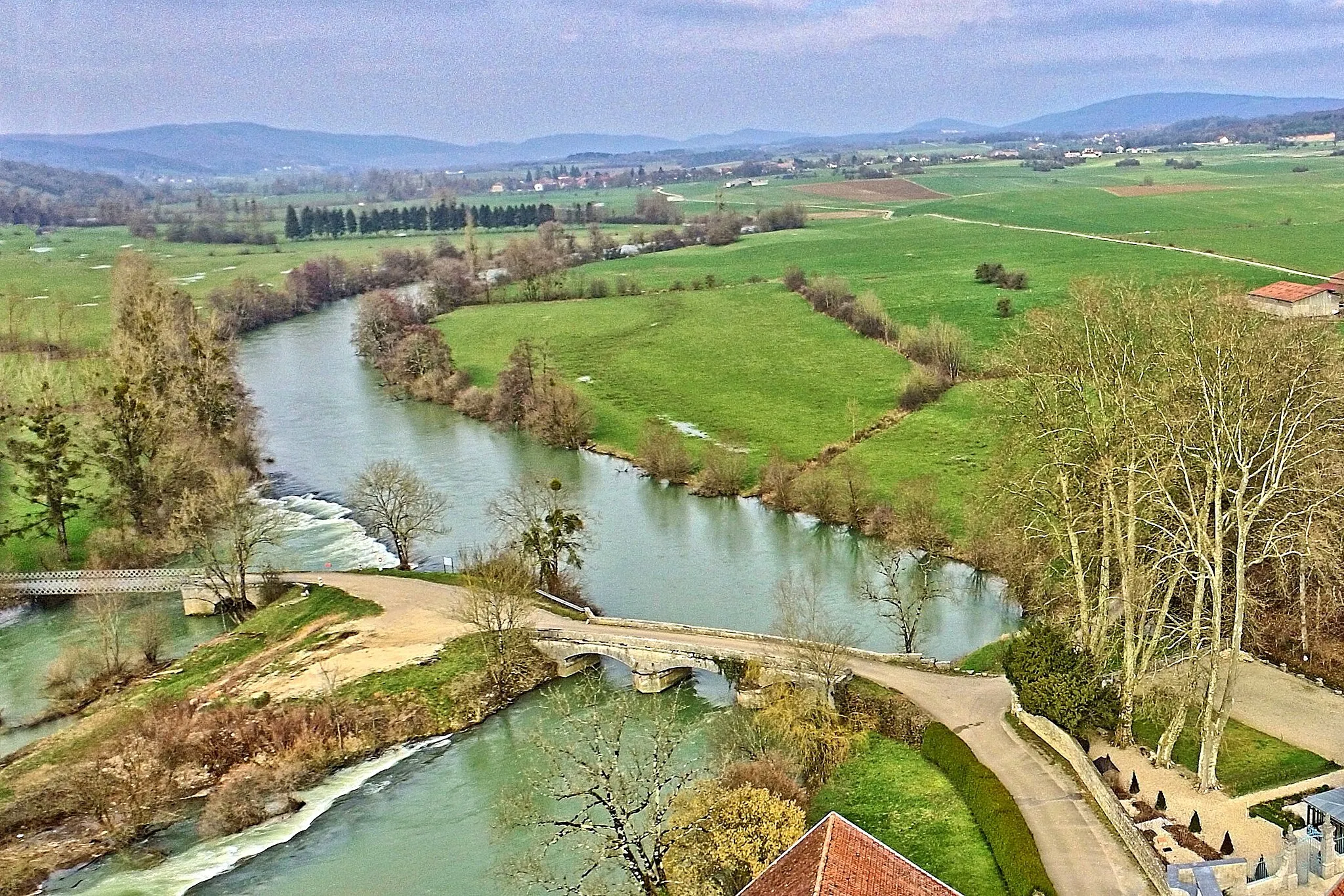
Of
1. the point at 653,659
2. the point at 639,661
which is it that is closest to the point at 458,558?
the point at 639,661

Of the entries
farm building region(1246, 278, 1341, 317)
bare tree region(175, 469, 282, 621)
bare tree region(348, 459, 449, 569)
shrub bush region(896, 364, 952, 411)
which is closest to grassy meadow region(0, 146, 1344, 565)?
shrub bush region(896, 364, 952, 411)

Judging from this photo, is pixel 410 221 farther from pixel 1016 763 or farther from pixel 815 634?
pixel 1016 763

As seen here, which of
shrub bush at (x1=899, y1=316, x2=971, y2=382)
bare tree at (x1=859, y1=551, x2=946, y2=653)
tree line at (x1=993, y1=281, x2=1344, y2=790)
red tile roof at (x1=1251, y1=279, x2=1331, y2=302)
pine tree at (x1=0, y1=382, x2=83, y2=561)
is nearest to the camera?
tree line at (x1=993, y1=281, x2=1344, y2=790)

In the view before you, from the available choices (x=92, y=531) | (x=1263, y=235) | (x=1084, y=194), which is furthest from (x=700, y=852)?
(x=1084, y=194)

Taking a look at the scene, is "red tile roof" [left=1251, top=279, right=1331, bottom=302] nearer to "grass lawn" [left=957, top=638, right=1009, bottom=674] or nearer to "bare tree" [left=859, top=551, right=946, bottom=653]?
"bare tree" [left=859, top=551, right=946, bottom=653]

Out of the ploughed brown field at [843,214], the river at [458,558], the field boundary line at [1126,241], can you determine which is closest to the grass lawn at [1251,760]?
the river at [458,558]

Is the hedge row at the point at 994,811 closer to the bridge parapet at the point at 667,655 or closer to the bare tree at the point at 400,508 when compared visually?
the bridge parapet at the point at 667,655
